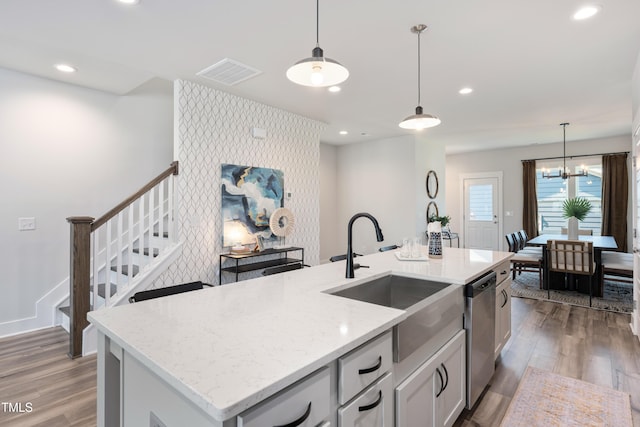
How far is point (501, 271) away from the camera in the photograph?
262 centimetres

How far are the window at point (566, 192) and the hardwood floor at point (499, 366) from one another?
3.78m

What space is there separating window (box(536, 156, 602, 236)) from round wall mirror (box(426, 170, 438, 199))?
8.49ft

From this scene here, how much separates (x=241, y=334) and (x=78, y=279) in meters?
2.52

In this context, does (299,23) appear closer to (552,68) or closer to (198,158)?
(198,158)

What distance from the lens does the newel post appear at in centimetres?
284

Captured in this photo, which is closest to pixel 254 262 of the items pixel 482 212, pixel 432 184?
pixel 432 184

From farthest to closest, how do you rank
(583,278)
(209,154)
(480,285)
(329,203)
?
(329,203), (583,278), (209,154), (480,285)

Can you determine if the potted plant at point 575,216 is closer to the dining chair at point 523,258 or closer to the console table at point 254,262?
the dining chair at point 523,258

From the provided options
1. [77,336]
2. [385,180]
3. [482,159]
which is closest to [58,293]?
[77,336]

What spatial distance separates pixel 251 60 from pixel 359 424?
301 cm

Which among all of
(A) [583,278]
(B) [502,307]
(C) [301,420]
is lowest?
(A) [583,278]

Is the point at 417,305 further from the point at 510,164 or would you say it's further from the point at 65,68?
the point at 510,164

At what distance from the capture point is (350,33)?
102 inches

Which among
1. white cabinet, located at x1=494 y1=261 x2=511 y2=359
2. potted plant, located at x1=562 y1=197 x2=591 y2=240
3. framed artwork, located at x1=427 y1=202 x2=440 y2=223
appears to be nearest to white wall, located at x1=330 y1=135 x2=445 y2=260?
framed artwork, located at x1=427 y1=202 x2=440 y2=223
